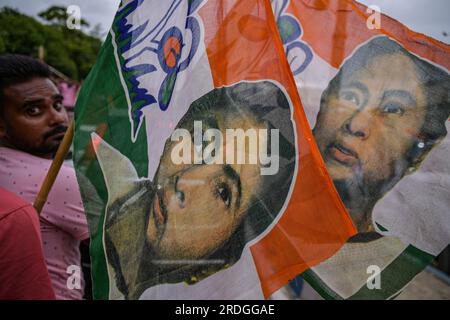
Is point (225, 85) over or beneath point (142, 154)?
over

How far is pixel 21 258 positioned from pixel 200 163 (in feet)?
2.05

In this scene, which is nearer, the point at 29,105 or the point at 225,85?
the point at 225,85

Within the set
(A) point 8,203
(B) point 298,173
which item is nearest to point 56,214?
(A) point 8,203

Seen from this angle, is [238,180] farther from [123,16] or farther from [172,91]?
[123,16]

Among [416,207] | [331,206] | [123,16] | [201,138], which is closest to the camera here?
[331,206]

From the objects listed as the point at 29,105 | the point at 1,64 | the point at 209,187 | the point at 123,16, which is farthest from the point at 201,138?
the point at 1,64

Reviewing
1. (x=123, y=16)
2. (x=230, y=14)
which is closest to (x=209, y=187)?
(x=230, y=14)

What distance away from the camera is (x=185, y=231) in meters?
1.47

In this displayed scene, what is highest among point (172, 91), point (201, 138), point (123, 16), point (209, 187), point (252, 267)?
point (123, 16)

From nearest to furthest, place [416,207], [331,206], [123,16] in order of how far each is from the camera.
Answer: [331,206]
[123,16]
[416,207]

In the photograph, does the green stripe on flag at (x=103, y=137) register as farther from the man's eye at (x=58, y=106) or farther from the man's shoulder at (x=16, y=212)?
the man's shoulder at (x=16, y=212)

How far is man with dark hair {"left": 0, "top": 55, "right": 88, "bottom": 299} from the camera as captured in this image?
168 cm

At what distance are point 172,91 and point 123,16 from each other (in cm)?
37

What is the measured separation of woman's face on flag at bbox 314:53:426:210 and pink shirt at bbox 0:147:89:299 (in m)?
1.07
